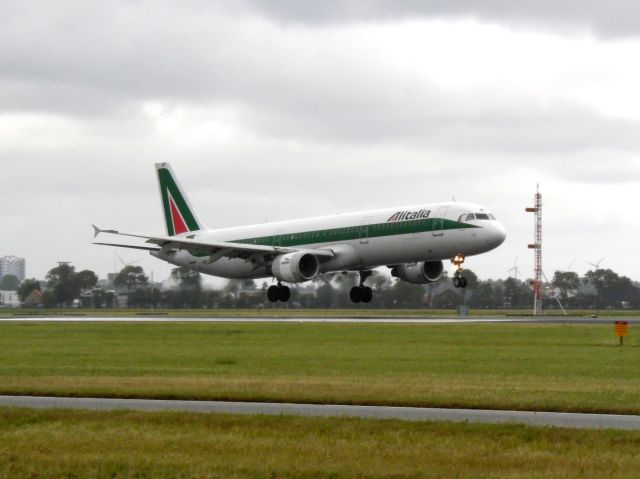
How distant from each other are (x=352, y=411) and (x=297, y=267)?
50.3 metres

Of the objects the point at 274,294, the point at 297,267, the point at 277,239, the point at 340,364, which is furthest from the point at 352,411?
the point at 277,239

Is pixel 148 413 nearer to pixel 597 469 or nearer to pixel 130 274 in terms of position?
pixel 597 469

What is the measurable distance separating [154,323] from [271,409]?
44.8 metres

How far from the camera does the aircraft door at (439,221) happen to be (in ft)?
222

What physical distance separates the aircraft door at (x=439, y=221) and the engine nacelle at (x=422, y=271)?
724cm

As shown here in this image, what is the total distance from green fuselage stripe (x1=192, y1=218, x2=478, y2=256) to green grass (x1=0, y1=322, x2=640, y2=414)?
8509 mm

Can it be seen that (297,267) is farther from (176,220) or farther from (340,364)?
(340,364)

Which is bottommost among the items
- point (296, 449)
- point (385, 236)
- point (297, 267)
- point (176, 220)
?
point (296, 449)

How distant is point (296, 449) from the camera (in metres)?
18.9

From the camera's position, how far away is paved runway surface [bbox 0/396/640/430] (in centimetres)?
2156

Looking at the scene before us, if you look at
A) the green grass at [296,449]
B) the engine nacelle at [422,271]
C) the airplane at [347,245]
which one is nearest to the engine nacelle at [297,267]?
the airplane at [347,245]

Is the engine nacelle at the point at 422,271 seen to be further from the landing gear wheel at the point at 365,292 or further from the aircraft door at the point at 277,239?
the aircraft door at the point at 277,239

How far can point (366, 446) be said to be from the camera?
19.0 metres

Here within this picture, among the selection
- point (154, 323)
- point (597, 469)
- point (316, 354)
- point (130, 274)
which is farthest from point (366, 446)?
point (130, 274)
